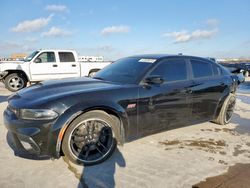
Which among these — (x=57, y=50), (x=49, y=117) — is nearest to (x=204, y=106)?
(x=49, y=117)

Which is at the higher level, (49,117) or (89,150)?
(49,117)

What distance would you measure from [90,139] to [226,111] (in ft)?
11.5

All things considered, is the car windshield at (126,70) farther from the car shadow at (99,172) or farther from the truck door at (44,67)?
the truck door at (44,67)

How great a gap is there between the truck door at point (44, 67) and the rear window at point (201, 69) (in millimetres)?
8146

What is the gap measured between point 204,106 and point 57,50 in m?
8.60

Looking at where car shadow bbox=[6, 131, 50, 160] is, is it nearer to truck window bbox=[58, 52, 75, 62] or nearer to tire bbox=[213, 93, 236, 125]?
tire bbox=[213, 93, 236, 125]

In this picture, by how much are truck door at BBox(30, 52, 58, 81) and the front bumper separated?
8.72 metres

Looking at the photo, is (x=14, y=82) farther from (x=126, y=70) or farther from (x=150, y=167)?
(x=150, y=167)

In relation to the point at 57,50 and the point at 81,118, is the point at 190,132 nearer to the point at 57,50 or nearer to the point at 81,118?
the point at 81,118

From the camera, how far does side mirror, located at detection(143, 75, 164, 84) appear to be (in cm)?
407

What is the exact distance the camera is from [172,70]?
→ 15.3ft

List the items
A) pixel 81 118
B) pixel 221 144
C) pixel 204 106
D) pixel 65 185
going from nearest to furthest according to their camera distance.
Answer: pixel 65 185
pixel 81 118
pixel 221 144
pixel 204 106

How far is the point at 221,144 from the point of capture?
15.2ft

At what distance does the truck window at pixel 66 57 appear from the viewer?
1203 cm
